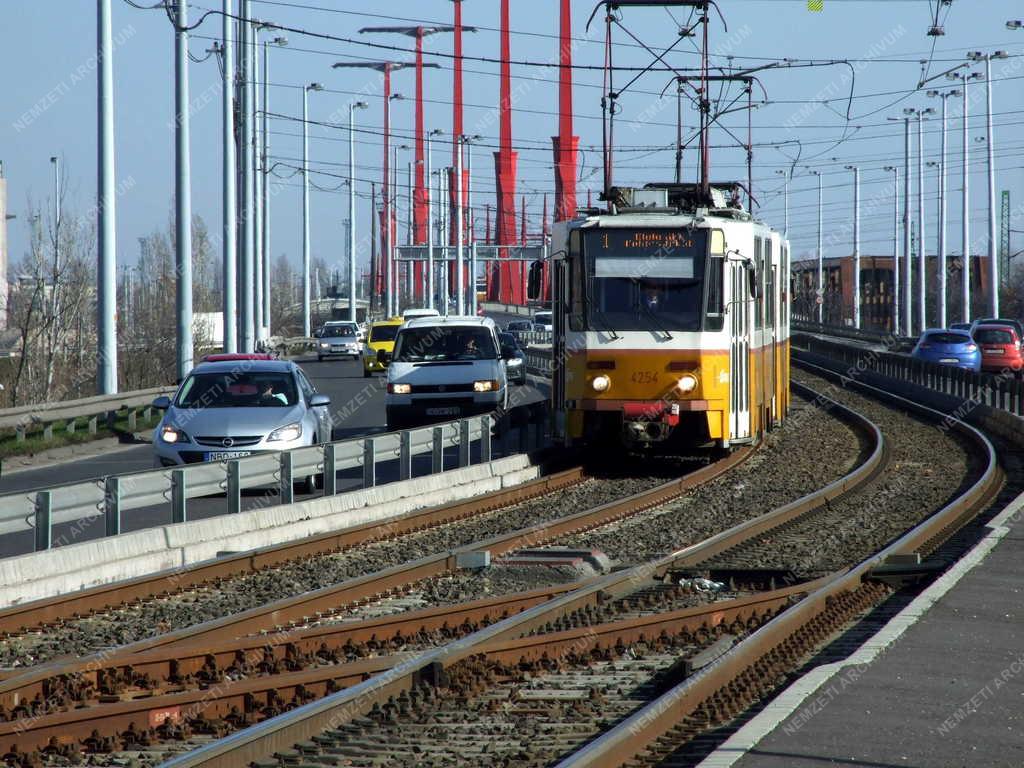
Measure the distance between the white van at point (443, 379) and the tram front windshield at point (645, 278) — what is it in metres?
7.32

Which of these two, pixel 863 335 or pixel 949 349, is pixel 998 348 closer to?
pixel 949 349

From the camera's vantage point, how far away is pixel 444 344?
28.7 meters

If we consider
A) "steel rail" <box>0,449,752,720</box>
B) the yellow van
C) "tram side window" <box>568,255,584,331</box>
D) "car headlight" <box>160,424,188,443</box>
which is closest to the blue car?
the yellow van

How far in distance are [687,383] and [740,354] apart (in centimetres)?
135

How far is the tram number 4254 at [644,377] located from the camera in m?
20.6

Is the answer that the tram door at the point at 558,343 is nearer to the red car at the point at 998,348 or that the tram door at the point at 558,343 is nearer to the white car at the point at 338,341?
the red car at the point at 998,348

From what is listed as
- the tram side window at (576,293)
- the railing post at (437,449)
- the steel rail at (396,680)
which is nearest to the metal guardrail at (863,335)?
the tram side window at (576,293)

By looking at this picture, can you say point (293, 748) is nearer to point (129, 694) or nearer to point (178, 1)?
point (129, 694)

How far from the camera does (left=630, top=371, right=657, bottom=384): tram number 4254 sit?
2064cm

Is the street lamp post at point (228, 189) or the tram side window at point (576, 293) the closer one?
the tram side window at point (576, 293)

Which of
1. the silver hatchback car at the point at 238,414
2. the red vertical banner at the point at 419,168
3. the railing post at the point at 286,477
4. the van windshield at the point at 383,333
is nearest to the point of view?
the railing post at the point at 286,477

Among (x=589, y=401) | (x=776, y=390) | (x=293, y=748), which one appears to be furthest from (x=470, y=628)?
(x=776, y=390)

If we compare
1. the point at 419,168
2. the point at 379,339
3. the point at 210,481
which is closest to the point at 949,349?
the point at 379,339

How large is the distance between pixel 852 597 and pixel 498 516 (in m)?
6.45
